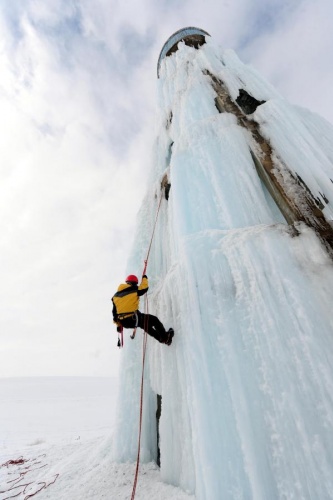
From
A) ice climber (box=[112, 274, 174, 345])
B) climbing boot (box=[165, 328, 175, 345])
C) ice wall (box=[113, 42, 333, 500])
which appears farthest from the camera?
ice climber (box=[112, 274, 174, 345])

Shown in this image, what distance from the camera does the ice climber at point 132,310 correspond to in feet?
12.2

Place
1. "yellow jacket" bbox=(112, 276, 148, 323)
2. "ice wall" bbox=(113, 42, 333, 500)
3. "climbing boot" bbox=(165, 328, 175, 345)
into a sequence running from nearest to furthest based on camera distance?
1. "ice wall" bbox=(113, 42, 333, 500)
2. "climbing boot" bbox=(165, 328, 175, 345)
3. "yellow jacket" bbox=(112, 276, 148, 323)

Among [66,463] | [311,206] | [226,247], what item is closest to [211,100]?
[311,206]

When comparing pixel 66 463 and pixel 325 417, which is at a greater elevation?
pixel 325 417

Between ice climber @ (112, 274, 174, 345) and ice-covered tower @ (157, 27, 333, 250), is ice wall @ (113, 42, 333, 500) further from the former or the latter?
ice climber @ (112, 274, 174, 345)

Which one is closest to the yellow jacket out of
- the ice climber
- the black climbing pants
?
the ice climber

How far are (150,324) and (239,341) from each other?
1298 mm

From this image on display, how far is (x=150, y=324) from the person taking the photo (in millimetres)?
3729

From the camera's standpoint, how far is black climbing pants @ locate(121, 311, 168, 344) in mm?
3559

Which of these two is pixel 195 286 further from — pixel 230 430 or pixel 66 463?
pixel 66 463

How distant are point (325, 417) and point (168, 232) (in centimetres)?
442

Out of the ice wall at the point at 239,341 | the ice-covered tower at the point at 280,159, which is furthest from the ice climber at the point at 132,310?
the ice-covered tower at the point at 280,159

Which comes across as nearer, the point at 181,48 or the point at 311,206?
the point at 311,206

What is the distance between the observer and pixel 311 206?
3.64 metres
